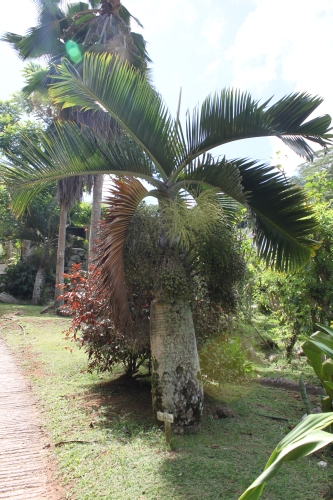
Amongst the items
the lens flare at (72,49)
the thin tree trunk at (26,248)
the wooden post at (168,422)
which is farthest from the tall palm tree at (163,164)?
the thin tree trunk at (26,248)

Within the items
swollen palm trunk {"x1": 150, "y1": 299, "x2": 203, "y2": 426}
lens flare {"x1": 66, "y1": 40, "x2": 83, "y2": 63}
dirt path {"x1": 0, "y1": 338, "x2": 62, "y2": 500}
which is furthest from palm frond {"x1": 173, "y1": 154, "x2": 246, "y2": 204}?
lens flare {"x1": 66, "y1": 40, "x2": 83, "y2": 63}

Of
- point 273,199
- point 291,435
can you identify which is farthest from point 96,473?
point 273,199

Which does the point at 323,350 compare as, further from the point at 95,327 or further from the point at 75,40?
the point at 75,40

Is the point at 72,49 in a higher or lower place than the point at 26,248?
higher

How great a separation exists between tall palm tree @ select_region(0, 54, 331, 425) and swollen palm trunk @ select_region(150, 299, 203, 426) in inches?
0.5

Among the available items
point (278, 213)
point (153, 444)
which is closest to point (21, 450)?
point (153, 444)

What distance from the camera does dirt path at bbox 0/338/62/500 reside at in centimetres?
371

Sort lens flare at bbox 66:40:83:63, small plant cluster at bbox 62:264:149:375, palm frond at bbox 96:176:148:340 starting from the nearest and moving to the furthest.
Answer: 1. palm frond at bbox 96:176:148:340
2. small plant cluster at bbox 62:264:149:375
3. lens flare at bbox 66:40:83:63

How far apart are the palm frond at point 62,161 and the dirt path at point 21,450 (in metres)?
2.78

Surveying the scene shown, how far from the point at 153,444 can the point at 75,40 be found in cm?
1516

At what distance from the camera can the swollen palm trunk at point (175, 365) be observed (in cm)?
470

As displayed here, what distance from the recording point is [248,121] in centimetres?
477

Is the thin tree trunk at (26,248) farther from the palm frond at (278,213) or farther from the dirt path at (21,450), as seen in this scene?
the palm frond at (278,213)

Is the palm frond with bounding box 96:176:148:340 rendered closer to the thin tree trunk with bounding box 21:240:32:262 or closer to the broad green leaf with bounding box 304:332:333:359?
the broad green leaf with bounding box 304:332:333:359
